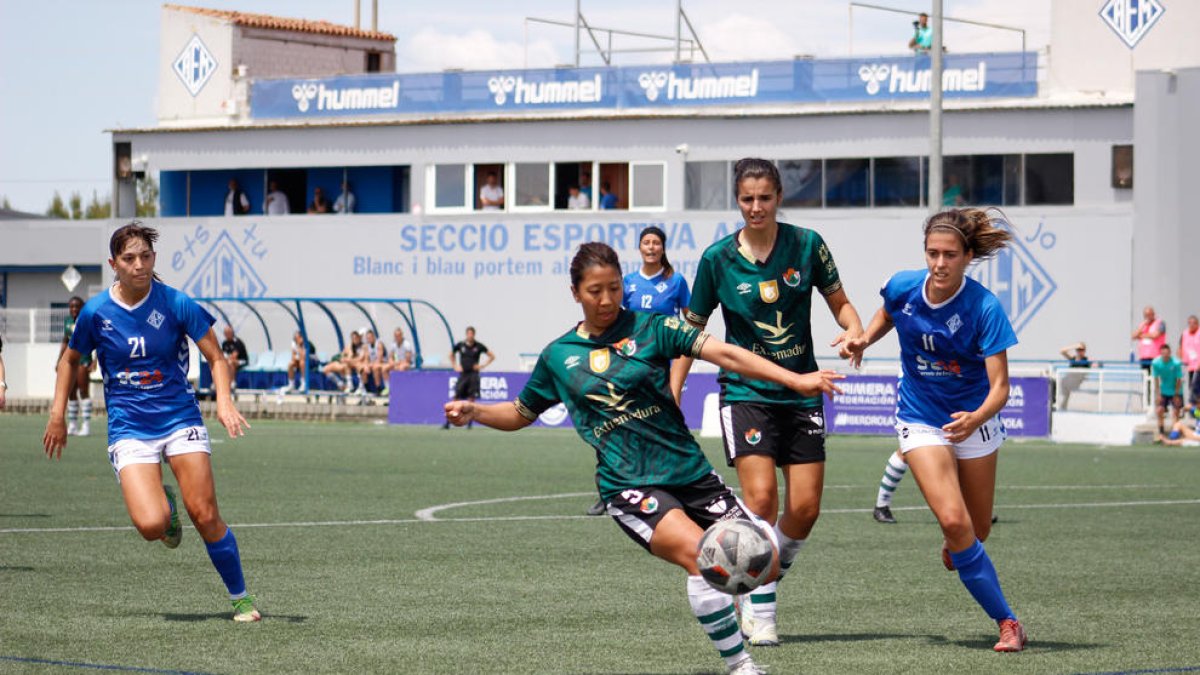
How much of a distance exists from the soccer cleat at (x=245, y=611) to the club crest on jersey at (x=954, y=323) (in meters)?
3.84

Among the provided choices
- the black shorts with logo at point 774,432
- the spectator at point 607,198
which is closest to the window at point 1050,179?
the spectator at point 607,198

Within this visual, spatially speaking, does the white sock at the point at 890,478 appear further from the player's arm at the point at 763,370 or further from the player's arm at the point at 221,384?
the player's arm at the point at 763,370

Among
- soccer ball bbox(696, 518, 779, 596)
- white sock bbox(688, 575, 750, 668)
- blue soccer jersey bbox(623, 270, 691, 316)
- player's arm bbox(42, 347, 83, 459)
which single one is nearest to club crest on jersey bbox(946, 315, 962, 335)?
soccer ball bbox(696, 518, 779, 596)

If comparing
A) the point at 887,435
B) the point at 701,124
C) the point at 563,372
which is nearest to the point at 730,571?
the point at 563,372

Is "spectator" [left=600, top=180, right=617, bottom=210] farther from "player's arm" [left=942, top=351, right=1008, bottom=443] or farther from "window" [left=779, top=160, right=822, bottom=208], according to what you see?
"player's arm" [left=942, top=351, right=1008, bottom=443]

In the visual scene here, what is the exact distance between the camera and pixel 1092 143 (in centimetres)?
4175

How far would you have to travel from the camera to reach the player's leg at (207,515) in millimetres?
9500

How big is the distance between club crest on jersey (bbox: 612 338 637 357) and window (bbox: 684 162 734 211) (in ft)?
127

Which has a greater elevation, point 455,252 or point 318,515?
A: point 455,252

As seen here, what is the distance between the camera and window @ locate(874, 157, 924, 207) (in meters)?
43.7

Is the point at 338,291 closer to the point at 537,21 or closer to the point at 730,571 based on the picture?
the point at 537,21

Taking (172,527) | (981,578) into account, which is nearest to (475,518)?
(172,527)

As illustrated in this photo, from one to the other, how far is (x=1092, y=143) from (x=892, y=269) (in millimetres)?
5518

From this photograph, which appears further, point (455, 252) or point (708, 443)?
point (455, 252)
